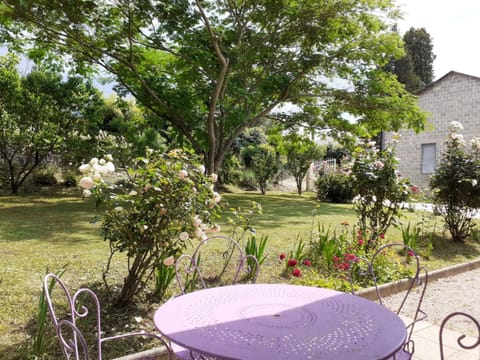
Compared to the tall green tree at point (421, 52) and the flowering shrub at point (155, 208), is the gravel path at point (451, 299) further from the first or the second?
the tall green tree at point (421, 52)

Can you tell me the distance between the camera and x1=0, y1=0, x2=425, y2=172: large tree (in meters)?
8.92

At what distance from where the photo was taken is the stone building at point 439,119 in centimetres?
1753

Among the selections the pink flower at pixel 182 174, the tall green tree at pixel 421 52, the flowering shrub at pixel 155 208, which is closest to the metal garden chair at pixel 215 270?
the flowering shrub at pixel 155 208

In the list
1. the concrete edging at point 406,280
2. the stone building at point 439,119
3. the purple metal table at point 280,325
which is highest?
the stone building at point 439,119

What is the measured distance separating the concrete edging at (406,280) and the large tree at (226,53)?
670 cm

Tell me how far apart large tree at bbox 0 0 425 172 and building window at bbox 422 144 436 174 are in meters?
8.04

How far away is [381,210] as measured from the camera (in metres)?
5.31

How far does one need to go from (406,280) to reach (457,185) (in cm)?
300

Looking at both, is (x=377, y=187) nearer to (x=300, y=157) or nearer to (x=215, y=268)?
(x=215, y=268)

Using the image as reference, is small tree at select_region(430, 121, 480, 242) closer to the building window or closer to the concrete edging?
the concrete edging

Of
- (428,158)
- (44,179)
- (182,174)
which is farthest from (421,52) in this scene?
(182,174)

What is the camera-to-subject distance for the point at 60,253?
465 centimetres

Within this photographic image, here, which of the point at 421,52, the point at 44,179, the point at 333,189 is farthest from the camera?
the point at 421,52

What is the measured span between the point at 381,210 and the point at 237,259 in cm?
230
